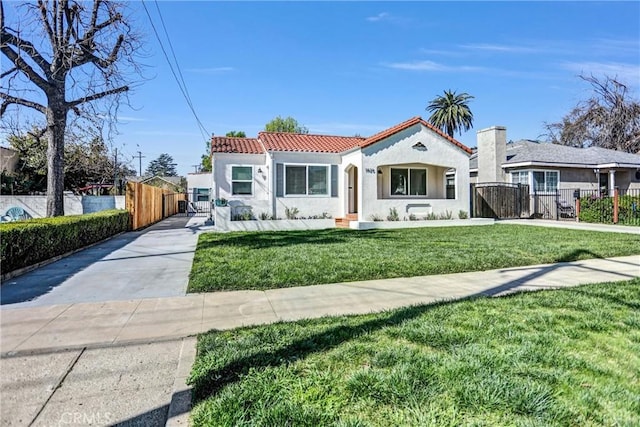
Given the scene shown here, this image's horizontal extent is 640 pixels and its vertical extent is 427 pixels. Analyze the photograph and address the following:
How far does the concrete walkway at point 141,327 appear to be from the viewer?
2.84m

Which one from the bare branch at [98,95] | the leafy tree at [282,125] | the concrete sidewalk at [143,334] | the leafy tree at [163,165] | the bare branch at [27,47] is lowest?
the concrete sidewalk at [143,334]

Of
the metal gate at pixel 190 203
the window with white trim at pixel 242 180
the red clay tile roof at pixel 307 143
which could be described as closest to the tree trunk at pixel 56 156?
the window with white trim at pixel 242 180

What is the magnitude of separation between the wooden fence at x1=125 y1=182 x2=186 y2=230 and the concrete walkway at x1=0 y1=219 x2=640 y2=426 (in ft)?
30.0

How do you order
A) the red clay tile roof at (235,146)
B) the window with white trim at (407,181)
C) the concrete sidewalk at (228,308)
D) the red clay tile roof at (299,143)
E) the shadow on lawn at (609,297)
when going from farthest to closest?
the window with white trim at (407,181) → the red clay tile roof at (235,146) → the red clay tile roof at (299,143) → the shadow on lawn at (609,297) → the concrete sidewalk at (228,308)

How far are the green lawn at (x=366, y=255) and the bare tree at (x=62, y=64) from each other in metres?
6.53

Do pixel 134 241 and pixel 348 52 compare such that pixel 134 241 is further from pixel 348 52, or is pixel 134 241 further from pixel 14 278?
pixel 348 52

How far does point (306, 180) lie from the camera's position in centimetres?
1691

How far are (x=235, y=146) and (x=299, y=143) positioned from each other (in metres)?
3.05

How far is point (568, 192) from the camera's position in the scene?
21250 millimetres

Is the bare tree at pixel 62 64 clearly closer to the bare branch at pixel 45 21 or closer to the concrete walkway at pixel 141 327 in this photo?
the bare branch at pixel 45 21

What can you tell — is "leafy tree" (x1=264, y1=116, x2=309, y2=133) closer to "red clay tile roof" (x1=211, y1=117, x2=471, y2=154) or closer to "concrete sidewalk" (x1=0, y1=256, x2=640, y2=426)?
"red clay tile roof" (x1=211, y1=117, x2=471, y2=154)

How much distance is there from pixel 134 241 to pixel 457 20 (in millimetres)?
14543

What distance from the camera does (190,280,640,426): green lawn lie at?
251cm

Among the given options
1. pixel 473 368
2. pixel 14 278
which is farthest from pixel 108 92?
pixel 473 368
